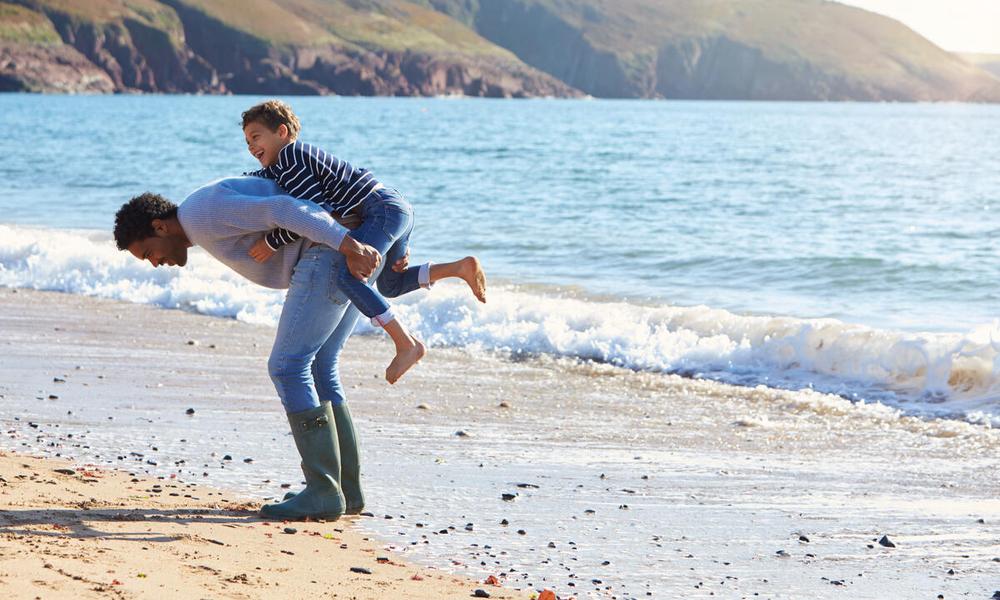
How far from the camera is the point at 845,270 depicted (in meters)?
16.1

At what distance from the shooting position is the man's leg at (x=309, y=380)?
4855mm

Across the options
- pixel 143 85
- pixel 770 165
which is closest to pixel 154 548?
pixel 770 165

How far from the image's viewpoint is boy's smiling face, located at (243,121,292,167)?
4.80 metres

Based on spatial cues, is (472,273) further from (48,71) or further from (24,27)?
(24,27)

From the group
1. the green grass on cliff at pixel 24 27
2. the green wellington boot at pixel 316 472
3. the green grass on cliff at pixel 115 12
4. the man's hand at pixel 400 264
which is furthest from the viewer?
the green grass on cliff at pixel 115 12

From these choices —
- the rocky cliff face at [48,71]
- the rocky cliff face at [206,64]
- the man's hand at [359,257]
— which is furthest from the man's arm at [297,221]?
the rocky cliff face at [206,64]

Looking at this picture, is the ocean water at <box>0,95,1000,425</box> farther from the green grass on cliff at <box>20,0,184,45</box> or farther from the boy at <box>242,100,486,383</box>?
the green grass on cliff at <box>20,0,184,45</box>

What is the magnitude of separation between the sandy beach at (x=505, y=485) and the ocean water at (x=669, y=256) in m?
0.98

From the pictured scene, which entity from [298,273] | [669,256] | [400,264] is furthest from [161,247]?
[669,256]

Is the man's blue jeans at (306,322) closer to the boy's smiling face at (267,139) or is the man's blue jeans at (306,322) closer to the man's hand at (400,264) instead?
the man's hand at (400,264)

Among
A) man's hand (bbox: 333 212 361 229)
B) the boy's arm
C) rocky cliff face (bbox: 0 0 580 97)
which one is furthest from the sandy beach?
rocky cliff face (bbox: 0 0 580 97)

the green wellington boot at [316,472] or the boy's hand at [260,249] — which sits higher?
the boy's hand at [260,249]

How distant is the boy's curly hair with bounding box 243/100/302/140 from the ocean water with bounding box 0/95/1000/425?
5.24 m

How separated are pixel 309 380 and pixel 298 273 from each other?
466 millimetres
